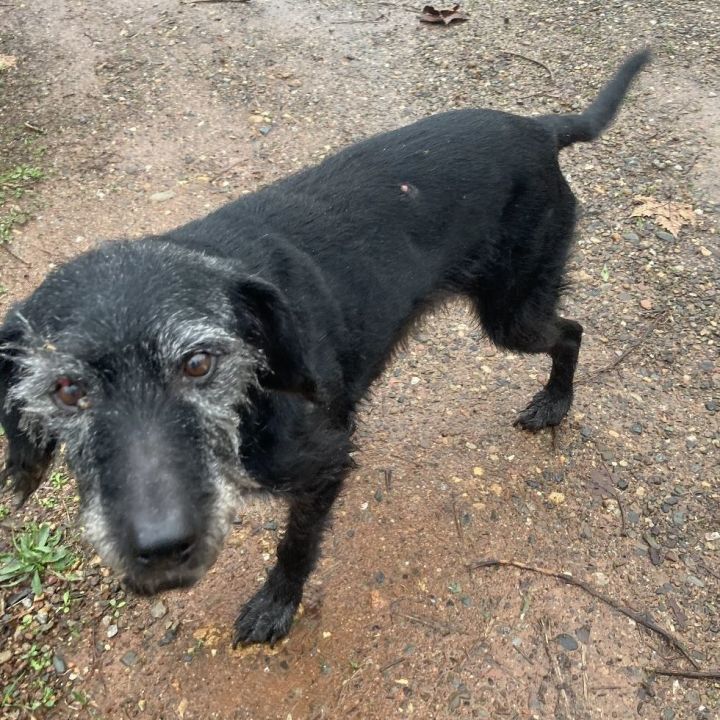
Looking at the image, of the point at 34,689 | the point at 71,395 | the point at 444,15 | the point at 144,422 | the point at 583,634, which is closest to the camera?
the point at 144,422

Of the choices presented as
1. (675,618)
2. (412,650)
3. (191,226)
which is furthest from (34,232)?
(675,618)

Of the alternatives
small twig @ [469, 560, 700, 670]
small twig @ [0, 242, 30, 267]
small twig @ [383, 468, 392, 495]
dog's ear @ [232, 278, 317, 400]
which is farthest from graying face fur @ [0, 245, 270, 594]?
small twig @ [0, 242, 30, 267]

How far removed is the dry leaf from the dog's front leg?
11.9ft

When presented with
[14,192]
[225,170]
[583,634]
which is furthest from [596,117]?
[14,192]

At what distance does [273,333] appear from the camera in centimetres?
269

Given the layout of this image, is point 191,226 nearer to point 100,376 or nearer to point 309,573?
point 100,376

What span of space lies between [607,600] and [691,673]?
474mm

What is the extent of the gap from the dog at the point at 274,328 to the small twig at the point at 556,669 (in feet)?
3.91

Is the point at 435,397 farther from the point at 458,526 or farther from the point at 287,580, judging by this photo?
the point at 287,580

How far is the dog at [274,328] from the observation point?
7.27 ft

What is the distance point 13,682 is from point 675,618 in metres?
3.17

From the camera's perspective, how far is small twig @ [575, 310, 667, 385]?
15.2 ft

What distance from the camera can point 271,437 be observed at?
280cm

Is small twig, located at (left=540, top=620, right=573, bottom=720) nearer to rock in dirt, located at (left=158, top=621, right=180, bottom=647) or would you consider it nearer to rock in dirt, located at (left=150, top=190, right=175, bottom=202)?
rock in dirt, located at (left=158, top=621, right=180, bottom=647)
